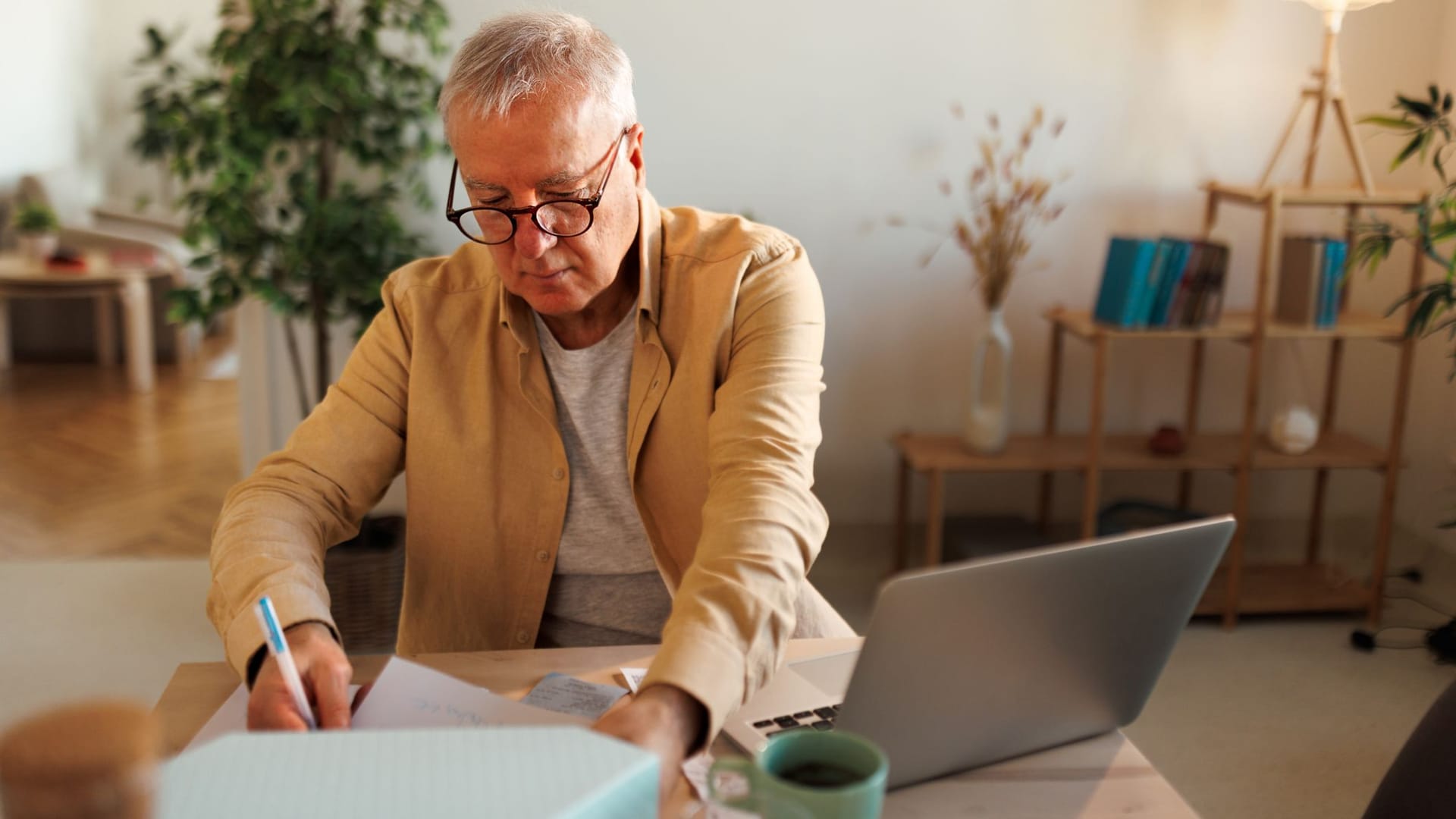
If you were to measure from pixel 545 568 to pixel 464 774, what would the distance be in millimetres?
839

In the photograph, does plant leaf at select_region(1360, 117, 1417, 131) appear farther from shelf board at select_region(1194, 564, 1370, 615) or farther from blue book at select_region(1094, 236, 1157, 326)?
shelf board at select_region(1194, 564, 1370, 615)

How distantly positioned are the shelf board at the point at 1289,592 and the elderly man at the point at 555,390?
197cm

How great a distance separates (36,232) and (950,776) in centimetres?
551

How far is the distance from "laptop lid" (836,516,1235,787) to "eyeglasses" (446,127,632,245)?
0.61 m

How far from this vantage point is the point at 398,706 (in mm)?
1100

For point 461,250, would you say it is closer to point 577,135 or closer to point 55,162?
point 577,135

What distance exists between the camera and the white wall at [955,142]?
3.18 m

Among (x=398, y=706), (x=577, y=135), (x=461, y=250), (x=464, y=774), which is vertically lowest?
(x=398, y=706)

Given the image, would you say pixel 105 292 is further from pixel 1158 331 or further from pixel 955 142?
pixel 1158 331

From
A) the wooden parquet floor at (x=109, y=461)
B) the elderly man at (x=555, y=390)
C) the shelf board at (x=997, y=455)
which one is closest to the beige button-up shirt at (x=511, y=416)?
the elderly man at (x=555, y=390)

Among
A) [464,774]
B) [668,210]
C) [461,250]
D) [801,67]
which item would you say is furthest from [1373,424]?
[464,774]

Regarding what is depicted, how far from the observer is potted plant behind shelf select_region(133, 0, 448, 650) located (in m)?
2.78

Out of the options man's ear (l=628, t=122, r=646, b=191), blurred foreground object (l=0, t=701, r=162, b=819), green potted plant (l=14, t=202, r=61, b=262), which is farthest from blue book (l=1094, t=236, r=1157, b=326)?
green potted plant (l=14, t=202, r=61, b=262)

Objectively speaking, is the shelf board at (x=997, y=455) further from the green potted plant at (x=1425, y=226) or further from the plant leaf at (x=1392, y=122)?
the plant leaf at (x=1392, y=122)
